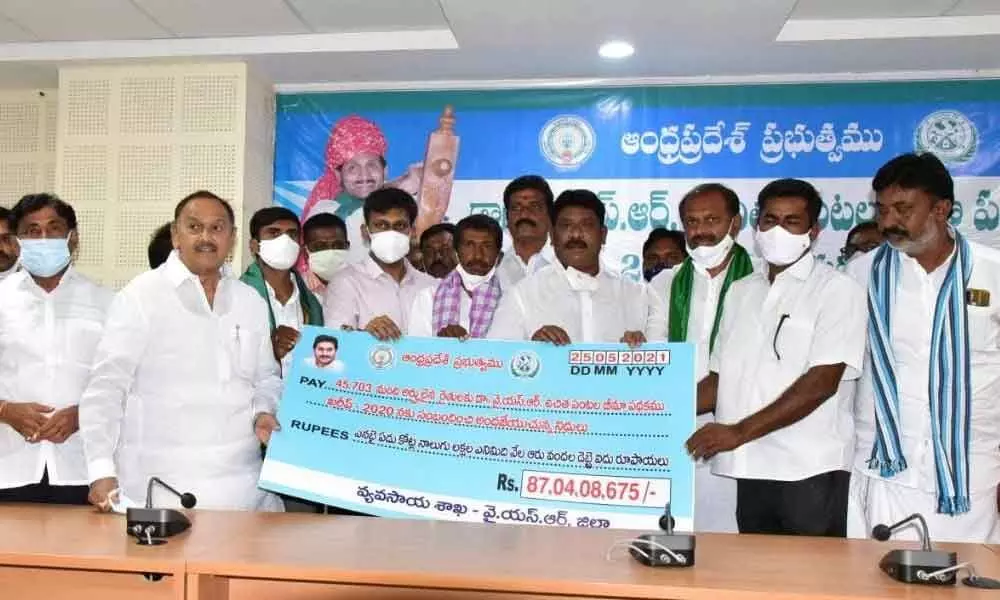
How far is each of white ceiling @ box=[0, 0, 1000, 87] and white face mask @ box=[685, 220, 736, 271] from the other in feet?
6.75

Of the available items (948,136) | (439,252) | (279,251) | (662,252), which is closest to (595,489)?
(279,251)

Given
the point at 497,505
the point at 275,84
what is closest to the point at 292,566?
the point at 497,505

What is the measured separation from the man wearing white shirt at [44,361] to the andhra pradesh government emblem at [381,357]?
107 centimetres

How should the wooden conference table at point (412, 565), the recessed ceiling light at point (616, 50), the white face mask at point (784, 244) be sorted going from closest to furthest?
the wooden conference table at point (412, 565), the white face mask at point (784, 244), the recessed ceiling light at point (616, 50)

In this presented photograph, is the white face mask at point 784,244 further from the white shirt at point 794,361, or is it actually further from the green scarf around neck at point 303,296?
the green scarf around neck at point 303,296

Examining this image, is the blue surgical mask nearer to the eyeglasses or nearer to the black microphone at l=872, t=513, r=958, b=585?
the eyeglasses

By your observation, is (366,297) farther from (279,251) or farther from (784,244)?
(784,244)

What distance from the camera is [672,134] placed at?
6.61 m

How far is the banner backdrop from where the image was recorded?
6.40 metres

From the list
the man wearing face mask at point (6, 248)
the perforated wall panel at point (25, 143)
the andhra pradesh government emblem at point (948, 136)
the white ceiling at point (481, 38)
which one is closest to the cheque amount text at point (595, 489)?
the man wearing face mask at point (6, 248)

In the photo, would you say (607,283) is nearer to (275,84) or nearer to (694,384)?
(694,384)

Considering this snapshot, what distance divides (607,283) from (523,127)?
316cm

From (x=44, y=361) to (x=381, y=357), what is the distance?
1.27 metres

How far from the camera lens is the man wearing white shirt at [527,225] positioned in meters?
4.22
